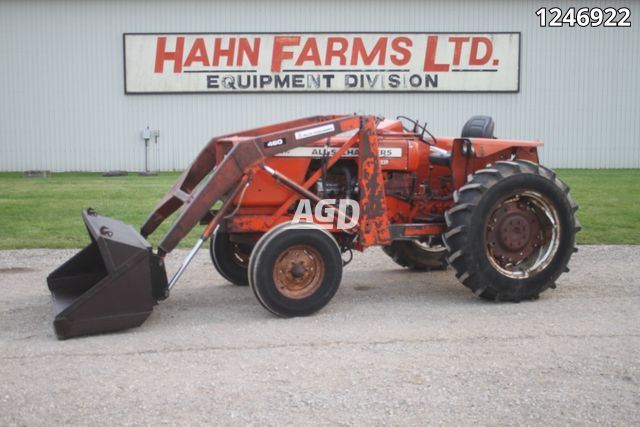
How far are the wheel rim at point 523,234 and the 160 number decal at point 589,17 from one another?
18.8 metres

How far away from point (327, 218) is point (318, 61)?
17.7 meters

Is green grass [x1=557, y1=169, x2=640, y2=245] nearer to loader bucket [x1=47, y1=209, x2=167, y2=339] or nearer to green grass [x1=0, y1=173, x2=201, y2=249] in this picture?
green grass [x1=0, y1=173, x2=201, y2=249]

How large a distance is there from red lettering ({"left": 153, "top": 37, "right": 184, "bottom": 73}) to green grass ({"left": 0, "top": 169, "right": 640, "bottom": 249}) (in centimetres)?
341

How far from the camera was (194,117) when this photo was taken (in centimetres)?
2458

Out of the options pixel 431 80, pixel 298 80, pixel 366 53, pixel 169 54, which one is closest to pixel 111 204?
pixel 169 54

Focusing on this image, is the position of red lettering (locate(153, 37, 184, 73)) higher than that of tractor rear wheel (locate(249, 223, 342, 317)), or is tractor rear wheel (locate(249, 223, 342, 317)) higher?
red lettering (locate(153, 37, 184, 73))

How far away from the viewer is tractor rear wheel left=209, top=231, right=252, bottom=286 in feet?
26.8

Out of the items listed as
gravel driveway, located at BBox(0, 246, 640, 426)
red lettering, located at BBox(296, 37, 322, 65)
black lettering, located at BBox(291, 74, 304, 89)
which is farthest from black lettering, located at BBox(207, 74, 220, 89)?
gravel driveway, located at BBox(0, 246, 640, 426)

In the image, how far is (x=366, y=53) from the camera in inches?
954

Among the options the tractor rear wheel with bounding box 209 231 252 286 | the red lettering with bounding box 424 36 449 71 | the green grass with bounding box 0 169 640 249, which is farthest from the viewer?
the red lettering with bounding box 424 36 449 71

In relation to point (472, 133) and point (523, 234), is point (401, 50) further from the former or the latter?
point (523, 234)

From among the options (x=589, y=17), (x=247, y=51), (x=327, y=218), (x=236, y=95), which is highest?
(x=589, y=17)

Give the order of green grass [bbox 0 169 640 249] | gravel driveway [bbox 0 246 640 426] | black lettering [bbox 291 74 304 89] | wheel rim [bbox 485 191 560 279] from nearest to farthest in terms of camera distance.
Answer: gravel driveway [bbox 0 246 640 426], wheel rim [bbox 485 191 560 279], green grass [bbox 0 169 640 249], black lettering [bbox 291 74 304 89]

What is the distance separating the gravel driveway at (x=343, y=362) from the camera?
15.1 ft
